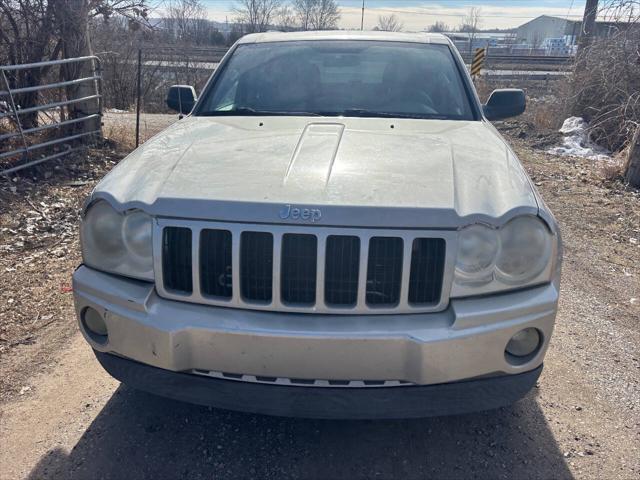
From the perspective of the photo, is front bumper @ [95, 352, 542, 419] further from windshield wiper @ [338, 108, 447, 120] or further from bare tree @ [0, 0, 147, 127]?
bare tree @ [0, 0, 147, 127]

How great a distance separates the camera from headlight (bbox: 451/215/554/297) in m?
2.16

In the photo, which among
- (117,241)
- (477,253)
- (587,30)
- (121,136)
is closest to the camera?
(477,253)

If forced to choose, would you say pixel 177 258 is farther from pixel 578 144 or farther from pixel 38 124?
pixel 578 144

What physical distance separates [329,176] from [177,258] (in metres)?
0.73

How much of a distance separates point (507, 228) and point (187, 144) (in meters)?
1.68

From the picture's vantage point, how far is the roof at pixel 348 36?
4.05 meters

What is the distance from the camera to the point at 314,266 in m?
2.14

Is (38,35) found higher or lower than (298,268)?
higher

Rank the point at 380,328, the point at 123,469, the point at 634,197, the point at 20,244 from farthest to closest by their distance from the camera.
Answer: the point at 634,197
the point at 20,244
the point at 123,469
the point at 380,328

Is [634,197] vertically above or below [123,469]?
above

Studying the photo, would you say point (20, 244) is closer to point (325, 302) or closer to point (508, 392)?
point (325, 302)

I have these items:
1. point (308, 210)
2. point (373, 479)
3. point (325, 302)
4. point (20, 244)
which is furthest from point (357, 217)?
point (20, 244)

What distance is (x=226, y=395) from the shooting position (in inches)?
87.8

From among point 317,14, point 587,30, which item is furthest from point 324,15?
point 587,30
